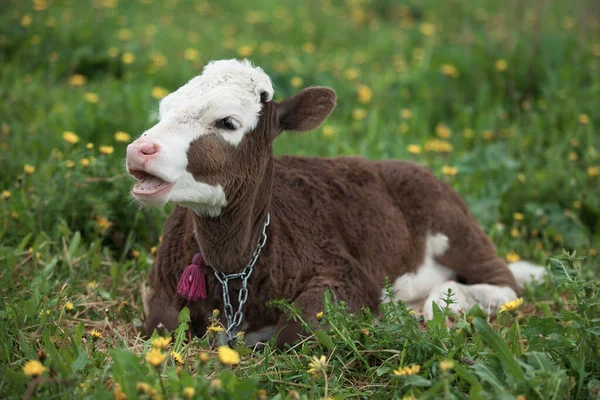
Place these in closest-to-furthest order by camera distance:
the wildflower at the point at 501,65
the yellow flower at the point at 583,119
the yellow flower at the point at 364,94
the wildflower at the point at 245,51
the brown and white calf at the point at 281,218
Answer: the brown and white calf at the point at 281,218 < the yellow flower at the point at 583,119 < the yellow flower at the point at 364,94 < the wildflower at the point at 501,65 < the wildflower at the point at 245,51

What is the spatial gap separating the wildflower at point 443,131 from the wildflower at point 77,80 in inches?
129

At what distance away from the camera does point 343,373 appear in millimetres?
3064

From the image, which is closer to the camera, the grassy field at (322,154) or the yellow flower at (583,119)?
the grassy field at (322,154)

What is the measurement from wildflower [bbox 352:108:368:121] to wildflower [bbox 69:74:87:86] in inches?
101

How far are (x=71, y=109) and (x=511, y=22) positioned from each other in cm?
624

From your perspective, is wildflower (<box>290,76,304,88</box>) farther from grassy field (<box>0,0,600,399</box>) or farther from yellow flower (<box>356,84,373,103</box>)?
yellow flower (<box>356,84,373,103</box>)

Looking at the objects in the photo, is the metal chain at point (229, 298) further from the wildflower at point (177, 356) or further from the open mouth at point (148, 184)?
the open mouth at point (148, 184)

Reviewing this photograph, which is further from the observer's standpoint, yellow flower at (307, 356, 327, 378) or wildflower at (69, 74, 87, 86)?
wildflower at (69, 74, 87, 86)

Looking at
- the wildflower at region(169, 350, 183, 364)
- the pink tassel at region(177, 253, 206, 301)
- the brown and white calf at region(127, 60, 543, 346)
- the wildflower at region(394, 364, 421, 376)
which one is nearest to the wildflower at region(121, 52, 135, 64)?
the brown and white calf at region(127, 60, 543, 346)

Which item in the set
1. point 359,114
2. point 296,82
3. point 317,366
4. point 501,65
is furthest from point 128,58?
point 317,366

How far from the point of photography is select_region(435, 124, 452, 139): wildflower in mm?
6398

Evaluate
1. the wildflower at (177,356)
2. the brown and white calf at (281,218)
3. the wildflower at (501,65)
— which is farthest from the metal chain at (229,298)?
the wildflower at (501,65)

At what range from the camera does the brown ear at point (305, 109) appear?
3.56 meters

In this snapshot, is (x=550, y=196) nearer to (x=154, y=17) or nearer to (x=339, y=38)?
(x=339, y=38)
